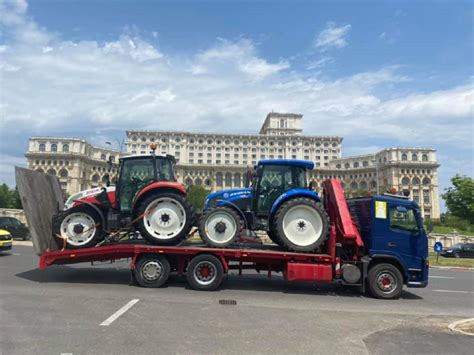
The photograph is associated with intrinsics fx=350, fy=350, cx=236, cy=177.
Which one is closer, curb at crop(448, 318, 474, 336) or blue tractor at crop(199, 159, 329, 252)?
curb at crop(448, 318, 474, 336)

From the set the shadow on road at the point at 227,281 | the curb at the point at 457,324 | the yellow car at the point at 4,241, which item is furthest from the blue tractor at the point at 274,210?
the yellow car at the point at 4,241

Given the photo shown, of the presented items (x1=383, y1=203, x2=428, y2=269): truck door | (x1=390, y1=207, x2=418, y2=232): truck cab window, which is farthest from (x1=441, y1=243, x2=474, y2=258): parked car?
(x1=390, y1=207, x2=418, y2=232): truck cab window

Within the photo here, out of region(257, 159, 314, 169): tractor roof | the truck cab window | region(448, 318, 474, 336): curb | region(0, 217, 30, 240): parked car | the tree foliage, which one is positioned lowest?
region(448, 318, 474, 336): curb

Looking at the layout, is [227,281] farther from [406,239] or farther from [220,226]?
[406,239]

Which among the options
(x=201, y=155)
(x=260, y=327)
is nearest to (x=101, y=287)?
(x=260, y=327)

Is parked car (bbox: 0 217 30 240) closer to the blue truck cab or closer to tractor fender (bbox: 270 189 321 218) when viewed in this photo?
tractor fender (bbox: 270 189 321 218)

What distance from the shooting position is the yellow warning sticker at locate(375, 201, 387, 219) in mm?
8961

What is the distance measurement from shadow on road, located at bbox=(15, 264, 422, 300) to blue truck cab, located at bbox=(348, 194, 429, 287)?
3.11ft

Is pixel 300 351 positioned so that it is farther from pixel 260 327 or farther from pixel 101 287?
pixel 101 287

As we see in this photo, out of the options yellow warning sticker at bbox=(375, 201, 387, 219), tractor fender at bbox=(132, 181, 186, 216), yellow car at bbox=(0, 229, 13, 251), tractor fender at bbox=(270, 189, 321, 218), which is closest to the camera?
yellow warning sticker at bbox=(375, 201, 387, 219)

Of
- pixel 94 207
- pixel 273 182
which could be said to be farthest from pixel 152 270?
pixel 273 182

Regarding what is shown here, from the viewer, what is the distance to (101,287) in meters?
8.97

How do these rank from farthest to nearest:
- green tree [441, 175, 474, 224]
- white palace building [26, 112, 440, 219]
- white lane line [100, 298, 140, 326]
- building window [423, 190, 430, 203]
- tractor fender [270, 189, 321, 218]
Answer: building window [423, 190, 430, 203] < white palace building [26, 112, 440, 219] < green tree [441, 175, 474, 224] < tractor fender [270, 189, 321, 218] < white lane line [100, 298, 140, 326]

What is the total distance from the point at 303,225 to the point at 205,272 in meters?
2.77
